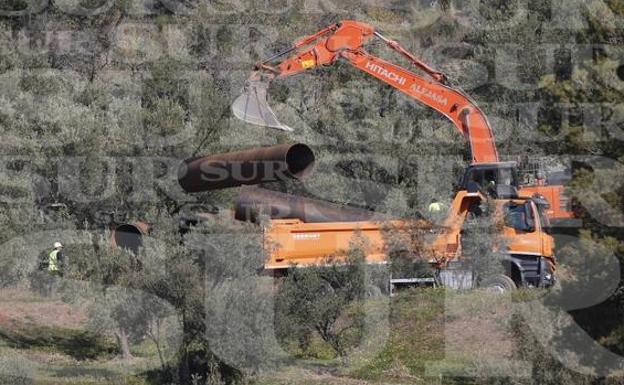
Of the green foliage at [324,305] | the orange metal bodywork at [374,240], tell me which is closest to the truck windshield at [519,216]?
the orange metal bodywork at [374,240]

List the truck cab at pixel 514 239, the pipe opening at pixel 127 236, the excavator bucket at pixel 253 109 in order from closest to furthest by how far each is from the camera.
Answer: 1. the truck cab at pixel 514 239
2. the pipe opening at pixel 127 236
3. the excavator bucket at pixel 253 109

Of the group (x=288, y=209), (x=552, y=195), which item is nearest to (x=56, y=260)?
(x=288, y=209)

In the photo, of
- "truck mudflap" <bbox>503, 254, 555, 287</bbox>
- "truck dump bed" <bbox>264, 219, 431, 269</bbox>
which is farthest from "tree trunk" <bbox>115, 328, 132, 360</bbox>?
"truck mudflap" <bbox>503, 254, 555, 287</bbox>

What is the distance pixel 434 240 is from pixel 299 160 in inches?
133

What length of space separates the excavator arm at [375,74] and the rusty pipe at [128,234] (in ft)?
11.8

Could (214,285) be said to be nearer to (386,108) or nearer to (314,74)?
(386,108)

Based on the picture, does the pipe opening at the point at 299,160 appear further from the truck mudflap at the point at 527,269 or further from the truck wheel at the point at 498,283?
the truck mudflap at the point at 527,269

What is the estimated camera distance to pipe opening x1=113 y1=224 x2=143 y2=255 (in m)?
21.5

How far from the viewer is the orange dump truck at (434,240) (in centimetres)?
2038

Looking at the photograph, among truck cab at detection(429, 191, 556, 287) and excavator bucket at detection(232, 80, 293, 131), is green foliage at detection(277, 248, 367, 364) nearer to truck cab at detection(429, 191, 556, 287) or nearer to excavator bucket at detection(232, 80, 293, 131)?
truck cab at detection(429, 191, 556, 287)

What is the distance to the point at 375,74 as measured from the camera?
2605 cm

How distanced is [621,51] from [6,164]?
1665cm

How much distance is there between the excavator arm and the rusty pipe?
3.60 metres

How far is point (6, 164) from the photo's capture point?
955 inches
